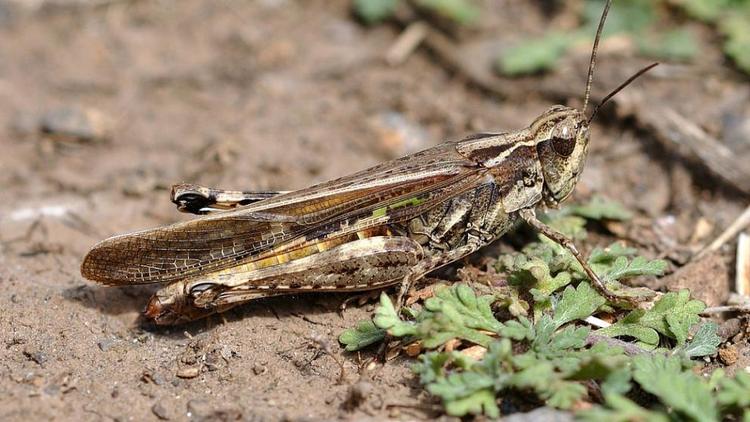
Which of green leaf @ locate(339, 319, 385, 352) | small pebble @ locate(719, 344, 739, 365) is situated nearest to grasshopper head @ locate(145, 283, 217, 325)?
green leaf @ locate(339, 319, 385, 352)

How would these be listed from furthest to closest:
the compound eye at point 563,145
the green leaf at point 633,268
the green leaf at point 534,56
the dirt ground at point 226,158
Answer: the green leaf at point 534,56 → the compound eye at point 563,145 → the green leaf at point 633,268 → the dirt ground at point 226,158

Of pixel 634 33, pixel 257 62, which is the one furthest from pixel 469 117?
pixel 257 62

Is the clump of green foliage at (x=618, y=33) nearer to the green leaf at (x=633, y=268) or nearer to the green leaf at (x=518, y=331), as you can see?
the green leaf at (x=633, y=268)

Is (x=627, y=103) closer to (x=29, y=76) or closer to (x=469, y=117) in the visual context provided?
(x=469, y=117)

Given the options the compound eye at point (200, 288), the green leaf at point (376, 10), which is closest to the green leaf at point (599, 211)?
the compound eye at point (200, 288)

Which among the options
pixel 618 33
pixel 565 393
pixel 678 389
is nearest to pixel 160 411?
pixel 565 393

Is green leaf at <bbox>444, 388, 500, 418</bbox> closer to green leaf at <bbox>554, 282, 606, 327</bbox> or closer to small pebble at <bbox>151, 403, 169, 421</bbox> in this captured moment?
green leaf at <bbox>554, 282, 606, 327</bbox>
